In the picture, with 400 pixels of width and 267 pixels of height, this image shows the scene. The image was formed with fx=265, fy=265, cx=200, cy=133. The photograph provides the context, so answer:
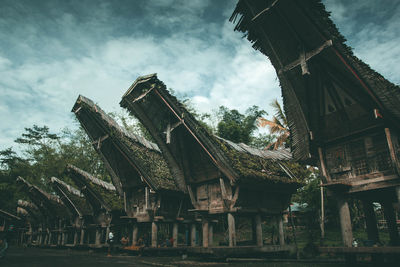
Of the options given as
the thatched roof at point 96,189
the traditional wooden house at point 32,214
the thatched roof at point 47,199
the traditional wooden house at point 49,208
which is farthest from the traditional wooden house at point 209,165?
the traditional wooden house at point 32,214

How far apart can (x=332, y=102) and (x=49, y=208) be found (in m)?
28.9

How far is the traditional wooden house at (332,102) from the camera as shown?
7.52m

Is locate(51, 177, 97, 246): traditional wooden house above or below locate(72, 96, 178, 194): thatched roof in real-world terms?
below

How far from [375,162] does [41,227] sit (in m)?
36.5

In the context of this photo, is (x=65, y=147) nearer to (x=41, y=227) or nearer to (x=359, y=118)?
(x=41, y=227)

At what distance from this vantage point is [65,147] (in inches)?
1356

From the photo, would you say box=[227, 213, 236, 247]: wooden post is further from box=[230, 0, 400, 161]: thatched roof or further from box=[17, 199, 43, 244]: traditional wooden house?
box=[17, 199, 43, 244]: traditional wooden house

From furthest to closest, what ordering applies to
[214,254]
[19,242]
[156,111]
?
1. [19,242]
2. [156,111]
3. [214,254]

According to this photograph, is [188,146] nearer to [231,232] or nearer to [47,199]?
[231,232]

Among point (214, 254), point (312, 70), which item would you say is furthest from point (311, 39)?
point (214, 254)

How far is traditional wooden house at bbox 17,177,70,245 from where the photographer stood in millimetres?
26047

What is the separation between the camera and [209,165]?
1266 centimetres

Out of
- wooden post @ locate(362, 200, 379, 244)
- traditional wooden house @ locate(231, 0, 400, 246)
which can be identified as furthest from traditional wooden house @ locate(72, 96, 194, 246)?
wooden post @ locate(362, 200, 379, 244)

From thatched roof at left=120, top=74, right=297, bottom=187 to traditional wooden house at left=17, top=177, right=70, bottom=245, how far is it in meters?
18.2
